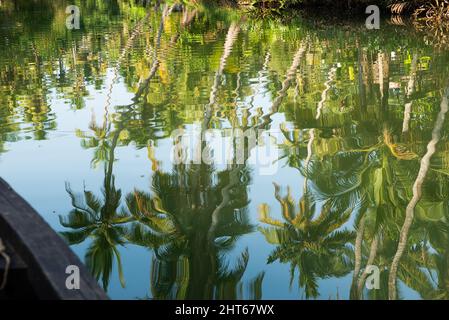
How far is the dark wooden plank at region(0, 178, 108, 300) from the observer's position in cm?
325

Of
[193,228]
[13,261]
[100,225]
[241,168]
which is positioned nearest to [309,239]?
[193,228]

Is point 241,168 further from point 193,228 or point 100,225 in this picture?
point 100,225

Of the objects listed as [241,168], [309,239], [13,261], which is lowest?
[309,239]

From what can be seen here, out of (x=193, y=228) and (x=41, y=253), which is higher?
(x=41, y=253)

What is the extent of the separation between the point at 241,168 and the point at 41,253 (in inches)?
172

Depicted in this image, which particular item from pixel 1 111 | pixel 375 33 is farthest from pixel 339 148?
pixel 375 33

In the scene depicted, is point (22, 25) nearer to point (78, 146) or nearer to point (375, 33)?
point (375, 33)

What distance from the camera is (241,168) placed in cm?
776

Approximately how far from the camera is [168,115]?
9984mm

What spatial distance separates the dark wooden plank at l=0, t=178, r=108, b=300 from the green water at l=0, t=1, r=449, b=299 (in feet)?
3.52

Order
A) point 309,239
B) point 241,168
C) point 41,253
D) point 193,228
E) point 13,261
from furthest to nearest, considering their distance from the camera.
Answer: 1. point 241,168
2. point 193,228
3. point 309,239
4. point 13,261
5. point 41,253

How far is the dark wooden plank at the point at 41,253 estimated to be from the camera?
128 inches

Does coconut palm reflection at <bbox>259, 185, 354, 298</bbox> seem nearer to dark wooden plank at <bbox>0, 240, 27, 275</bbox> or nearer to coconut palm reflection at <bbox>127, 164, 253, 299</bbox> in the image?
coconut palm reflection at <bbox>127, 164, 253, 299</bbox>

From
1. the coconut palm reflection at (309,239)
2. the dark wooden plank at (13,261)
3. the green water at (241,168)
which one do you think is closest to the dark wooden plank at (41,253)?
the dark wooden plank at (13,261)
